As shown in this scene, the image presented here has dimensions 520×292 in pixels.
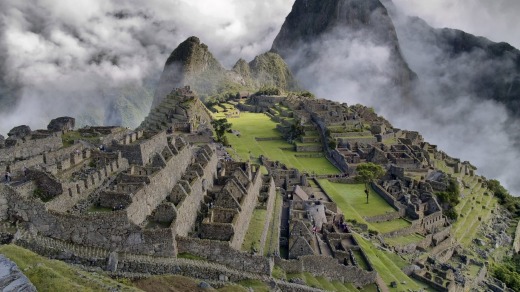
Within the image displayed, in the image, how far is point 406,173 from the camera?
66.9 m

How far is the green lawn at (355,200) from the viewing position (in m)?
52.1

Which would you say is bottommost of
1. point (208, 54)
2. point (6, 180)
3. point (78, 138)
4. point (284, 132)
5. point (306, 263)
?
point (306, 263)

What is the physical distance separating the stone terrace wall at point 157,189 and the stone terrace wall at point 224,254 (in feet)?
9.48

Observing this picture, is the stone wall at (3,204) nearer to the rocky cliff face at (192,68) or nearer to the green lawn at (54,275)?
the green lawn at (54,275)

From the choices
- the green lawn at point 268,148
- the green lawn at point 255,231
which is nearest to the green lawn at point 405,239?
the green lawn at point 268,148

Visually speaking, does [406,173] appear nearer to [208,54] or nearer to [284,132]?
[284,132]

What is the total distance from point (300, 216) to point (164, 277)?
1794cm

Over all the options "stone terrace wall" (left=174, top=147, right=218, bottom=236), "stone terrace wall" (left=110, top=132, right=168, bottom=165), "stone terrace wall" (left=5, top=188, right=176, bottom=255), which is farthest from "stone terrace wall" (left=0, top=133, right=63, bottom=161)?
"stone terrace wall" (left=174, top=147, right=218, bottom=236)

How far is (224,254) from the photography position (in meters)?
26.7

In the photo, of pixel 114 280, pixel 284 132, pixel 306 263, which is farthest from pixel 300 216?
pixel 284 132

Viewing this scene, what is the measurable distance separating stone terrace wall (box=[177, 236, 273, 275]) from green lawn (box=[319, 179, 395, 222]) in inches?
935

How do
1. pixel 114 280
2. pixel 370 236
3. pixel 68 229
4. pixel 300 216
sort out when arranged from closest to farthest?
1. pixel 114 280
2. pixel 68 229
3. pixel 300 216
4. pixel 370 236

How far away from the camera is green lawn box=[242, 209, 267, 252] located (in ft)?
99.5

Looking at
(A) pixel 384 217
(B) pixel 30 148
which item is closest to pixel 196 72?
(A) pixel 384 217
